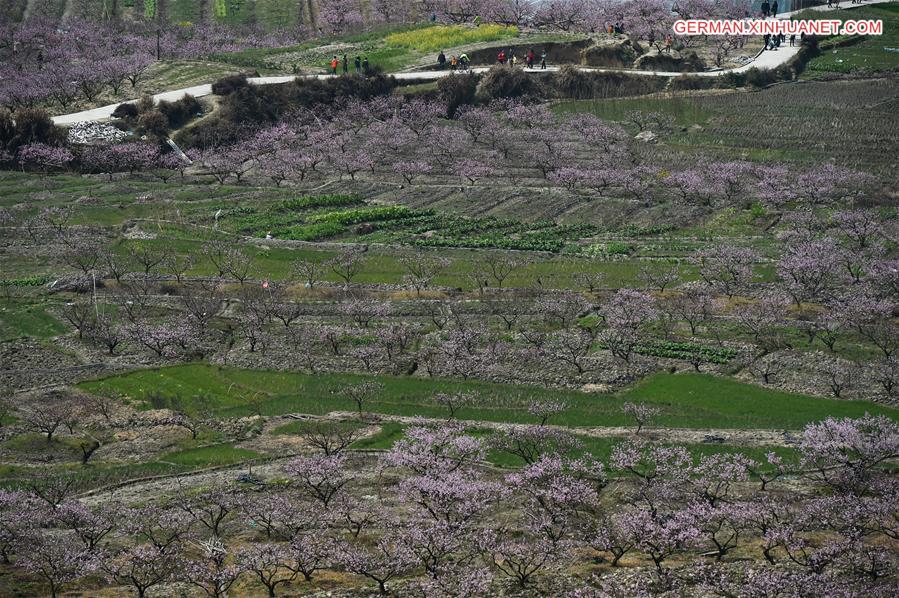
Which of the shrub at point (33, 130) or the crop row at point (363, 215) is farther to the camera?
the shrub at point (33, 130)

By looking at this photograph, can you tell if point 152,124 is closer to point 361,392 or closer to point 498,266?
point 498,266

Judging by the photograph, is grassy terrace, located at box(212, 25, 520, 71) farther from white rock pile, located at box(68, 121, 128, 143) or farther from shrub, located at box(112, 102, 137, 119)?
white rock pile, located at box(68, 121, 128, 143)

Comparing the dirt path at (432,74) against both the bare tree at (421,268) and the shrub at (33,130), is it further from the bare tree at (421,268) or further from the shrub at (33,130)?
the bare tree at (421,268)

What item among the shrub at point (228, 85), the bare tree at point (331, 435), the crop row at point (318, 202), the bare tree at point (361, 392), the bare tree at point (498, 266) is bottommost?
the bare tree at point (331, 435)

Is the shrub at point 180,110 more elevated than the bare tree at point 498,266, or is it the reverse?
the shrub at point 180,110

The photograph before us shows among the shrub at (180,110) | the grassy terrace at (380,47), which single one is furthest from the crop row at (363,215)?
the grassy terrace at (380,47)

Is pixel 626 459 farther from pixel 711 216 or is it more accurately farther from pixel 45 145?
pixel 45 145

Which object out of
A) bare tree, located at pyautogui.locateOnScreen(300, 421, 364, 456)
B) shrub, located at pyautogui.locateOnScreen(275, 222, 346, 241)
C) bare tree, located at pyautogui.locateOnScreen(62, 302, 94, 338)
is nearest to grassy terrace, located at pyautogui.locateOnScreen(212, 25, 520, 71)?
shrub, located at pyautogui.locateOnScreen(275, 222, 346, 241)
